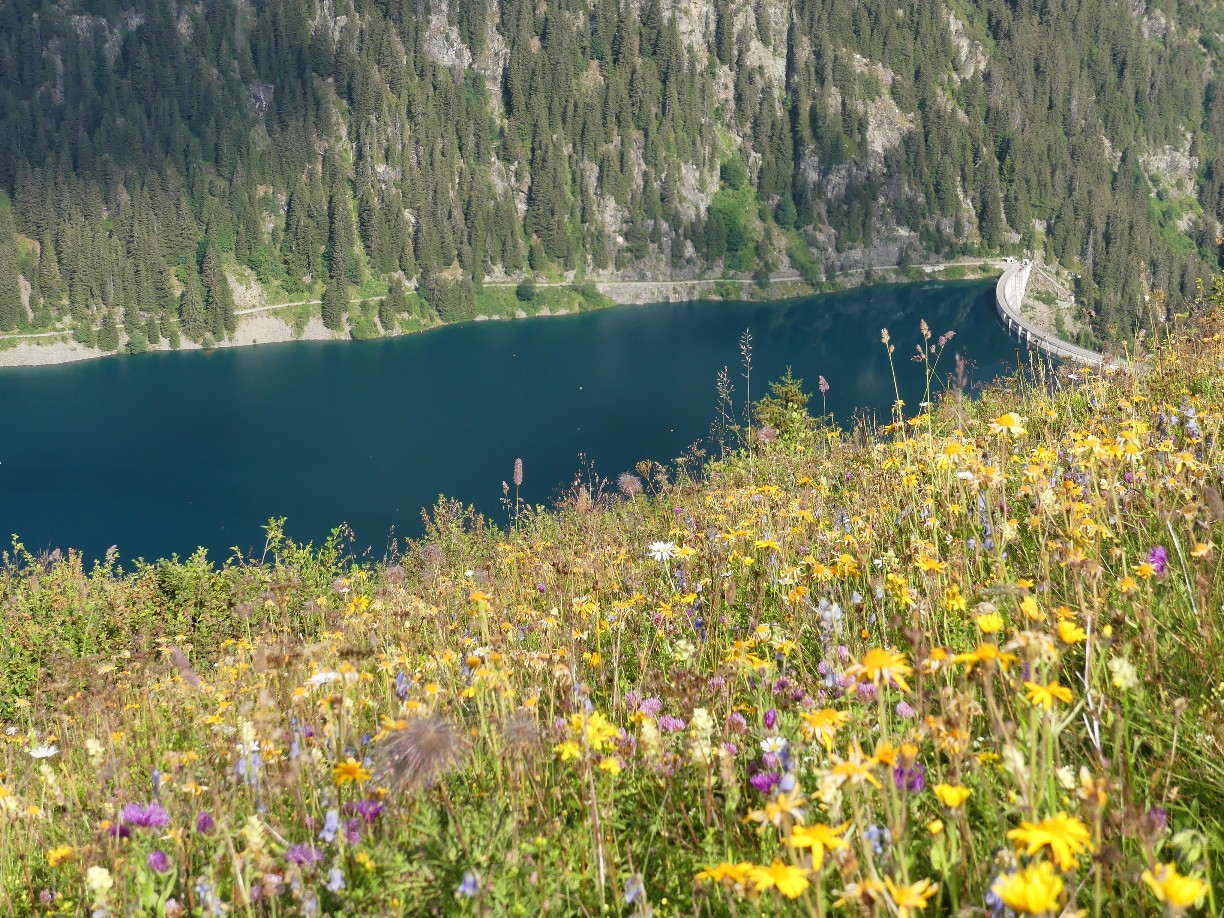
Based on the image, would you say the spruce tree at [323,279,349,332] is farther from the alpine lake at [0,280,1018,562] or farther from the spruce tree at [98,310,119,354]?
the spruce tree at [98,310,119,354]

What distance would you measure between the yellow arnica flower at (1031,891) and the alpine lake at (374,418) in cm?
2573

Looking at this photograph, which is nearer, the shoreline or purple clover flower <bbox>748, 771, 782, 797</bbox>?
purple clover flower <bbox>748, 771, 782, 797</bbox>

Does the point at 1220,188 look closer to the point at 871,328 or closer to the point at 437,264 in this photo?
the point at 871,328

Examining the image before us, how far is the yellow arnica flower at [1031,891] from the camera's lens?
1.14 meters

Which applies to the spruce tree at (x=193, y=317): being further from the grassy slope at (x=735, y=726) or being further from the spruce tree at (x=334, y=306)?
the grassy slope at (x=735, y=726)

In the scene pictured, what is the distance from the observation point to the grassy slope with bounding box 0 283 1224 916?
190 centimetres

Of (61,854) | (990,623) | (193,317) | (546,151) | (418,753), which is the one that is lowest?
(193,317)

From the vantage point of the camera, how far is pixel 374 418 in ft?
214

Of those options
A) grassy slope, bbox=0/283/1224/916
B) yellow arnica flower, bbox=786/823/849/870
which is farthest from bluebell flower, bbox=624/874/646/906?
yellow arnica flower, bbox=786/823/849/870

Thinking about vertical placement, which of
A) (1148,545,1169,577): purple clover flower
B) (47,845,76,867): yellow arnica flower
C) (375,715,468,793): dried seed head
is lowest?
(47,845,76,867): yellow arnica flower

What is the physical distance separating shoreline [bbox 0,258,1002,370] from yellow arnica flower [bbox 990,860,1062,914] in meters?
114

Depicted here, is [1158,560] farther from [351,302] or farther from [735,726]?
[351,302]

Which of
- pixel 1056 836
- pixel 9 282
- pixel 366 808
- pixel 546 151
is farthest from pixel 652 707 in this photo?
pixel 546 151

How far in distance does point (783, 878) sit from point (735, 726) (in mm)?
1312
